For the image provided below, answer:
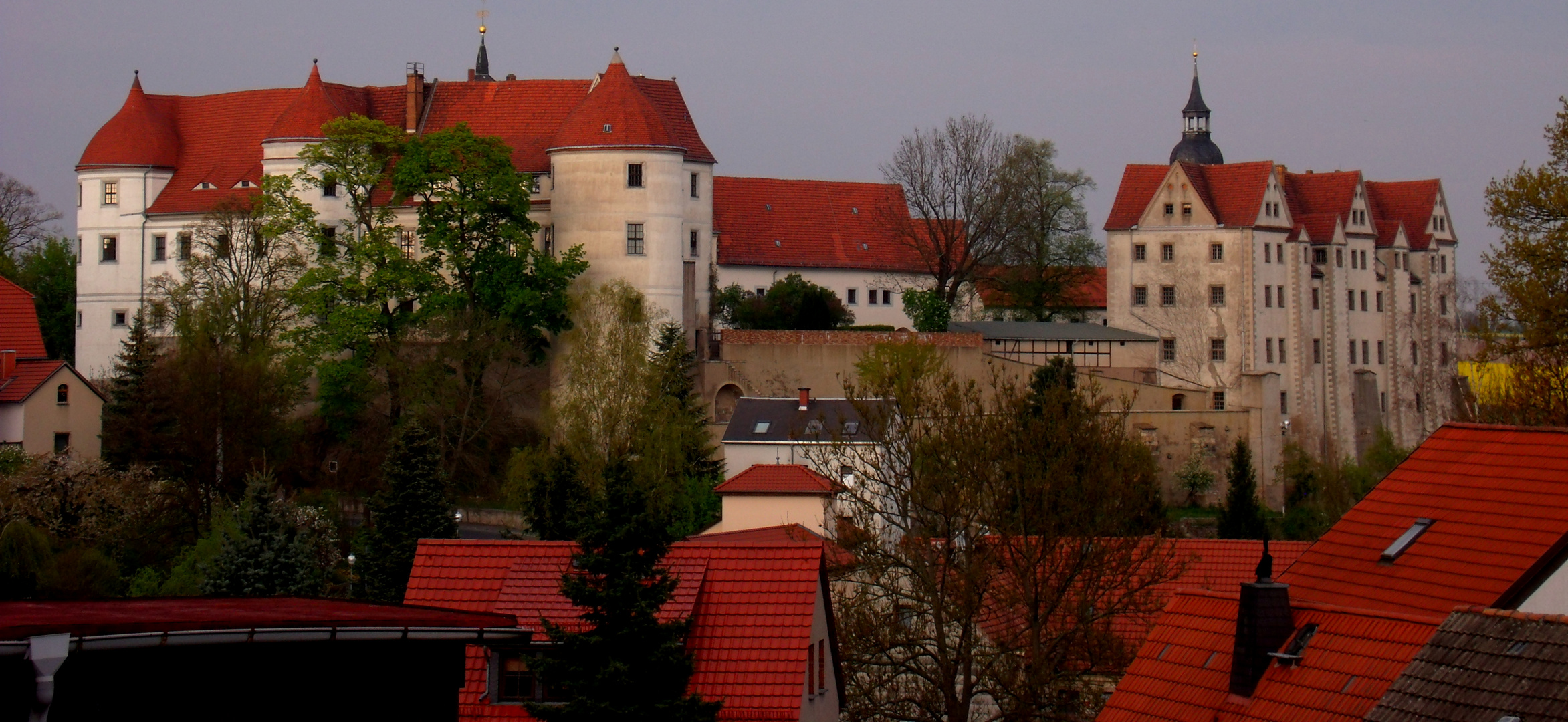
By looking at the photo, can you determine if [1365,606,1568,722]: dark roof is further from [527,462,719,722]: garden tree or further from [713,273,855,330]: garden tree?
[713,273,855,330]: garden tree

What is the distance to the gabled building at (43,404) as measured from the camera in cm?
4722

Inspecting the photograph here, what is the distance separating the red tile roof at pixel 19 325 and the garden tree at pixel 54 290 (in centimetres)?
1258

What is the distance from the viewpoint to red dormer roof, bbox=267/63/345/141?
5791 centimetres

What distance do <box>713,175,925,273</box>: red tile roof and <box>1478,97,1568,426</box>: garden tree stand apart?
39231mm

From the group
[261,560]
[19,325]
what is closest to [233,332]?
[19,325]

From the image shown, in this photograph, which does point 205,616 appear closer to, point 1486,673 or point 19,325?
point 1486,673

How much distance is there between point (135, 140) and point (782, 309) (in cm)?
2244

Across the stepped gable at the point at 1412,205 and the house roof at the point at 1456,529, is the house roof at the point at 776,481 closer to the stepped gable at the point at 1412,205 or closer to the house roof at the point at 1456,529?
the house roof at the point at 1456,529

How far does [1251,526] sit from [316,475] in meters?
24.4

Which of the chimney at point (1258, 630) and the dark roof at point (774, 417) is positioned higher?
the dark roof at point (774, 417)

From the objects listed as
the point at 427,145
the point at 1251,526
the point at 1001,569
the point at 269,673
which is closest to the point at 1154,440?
the point at 1251,526

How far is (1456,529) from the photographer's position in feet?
53.6

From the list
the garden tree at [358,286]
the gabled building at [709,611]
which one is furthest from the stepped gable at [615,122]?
the gabled building at [709,611]

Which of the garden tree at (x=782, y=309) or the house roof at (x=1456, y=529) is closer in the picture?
the house roof at (x=1456, y=529)
